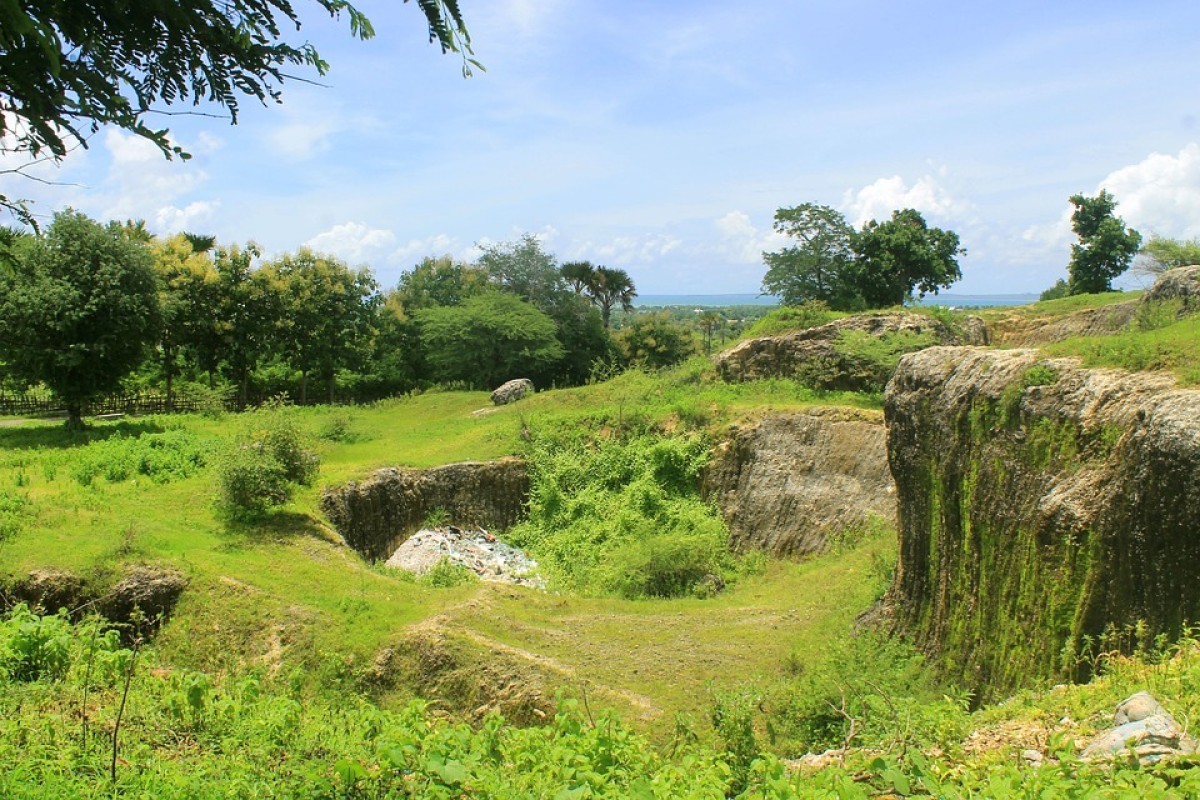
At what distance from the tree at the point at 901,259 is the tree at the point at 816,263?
2.05 feet

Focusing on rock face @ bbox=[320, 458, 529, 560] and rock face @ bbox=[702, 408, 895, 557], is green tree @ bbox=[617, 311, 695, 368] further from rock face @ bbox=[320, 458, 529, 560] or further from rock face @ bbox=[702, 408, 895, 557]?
rock face @ bbox=[702, 408, 895, 557]

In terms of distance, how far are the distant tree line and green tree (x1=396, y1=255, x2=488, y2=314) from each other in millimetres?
112

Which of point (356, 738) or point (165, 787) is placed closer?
point (165, 787)

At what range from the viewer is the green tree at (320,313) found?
32438 millimetres

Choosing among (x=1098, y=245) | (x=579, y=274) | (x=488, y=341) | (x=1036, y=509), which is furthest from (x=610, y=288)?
(x=1036, y=509)

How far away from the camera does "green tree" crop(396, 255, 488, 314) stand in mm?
42859

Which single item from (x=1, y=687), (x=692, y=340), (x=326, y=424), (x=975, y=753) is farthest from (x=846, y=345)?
(x=692, y=340)

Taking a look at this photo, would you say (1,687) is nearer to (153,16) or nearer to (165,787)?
(165,787)

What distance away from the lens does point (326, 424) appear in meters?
24.3

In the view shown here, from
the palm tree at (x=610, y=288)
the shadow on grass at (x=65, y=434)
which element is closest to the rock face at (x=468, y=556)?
the shadow on grass at (x=65, y=434)

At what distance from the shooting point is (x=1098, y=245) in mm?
32500

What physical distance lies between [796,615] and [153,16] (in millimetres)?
11873

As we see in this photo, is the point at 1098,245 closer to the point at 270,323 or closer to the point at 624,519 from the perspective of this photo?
the point at 624,519

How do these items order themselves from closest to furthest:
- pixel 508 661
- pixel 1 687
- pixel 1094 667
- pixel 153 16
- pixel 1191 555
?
pixel 153 16
pixel 1 687
pixel 1191 555
pixel 1094 667
pixel 508 661
